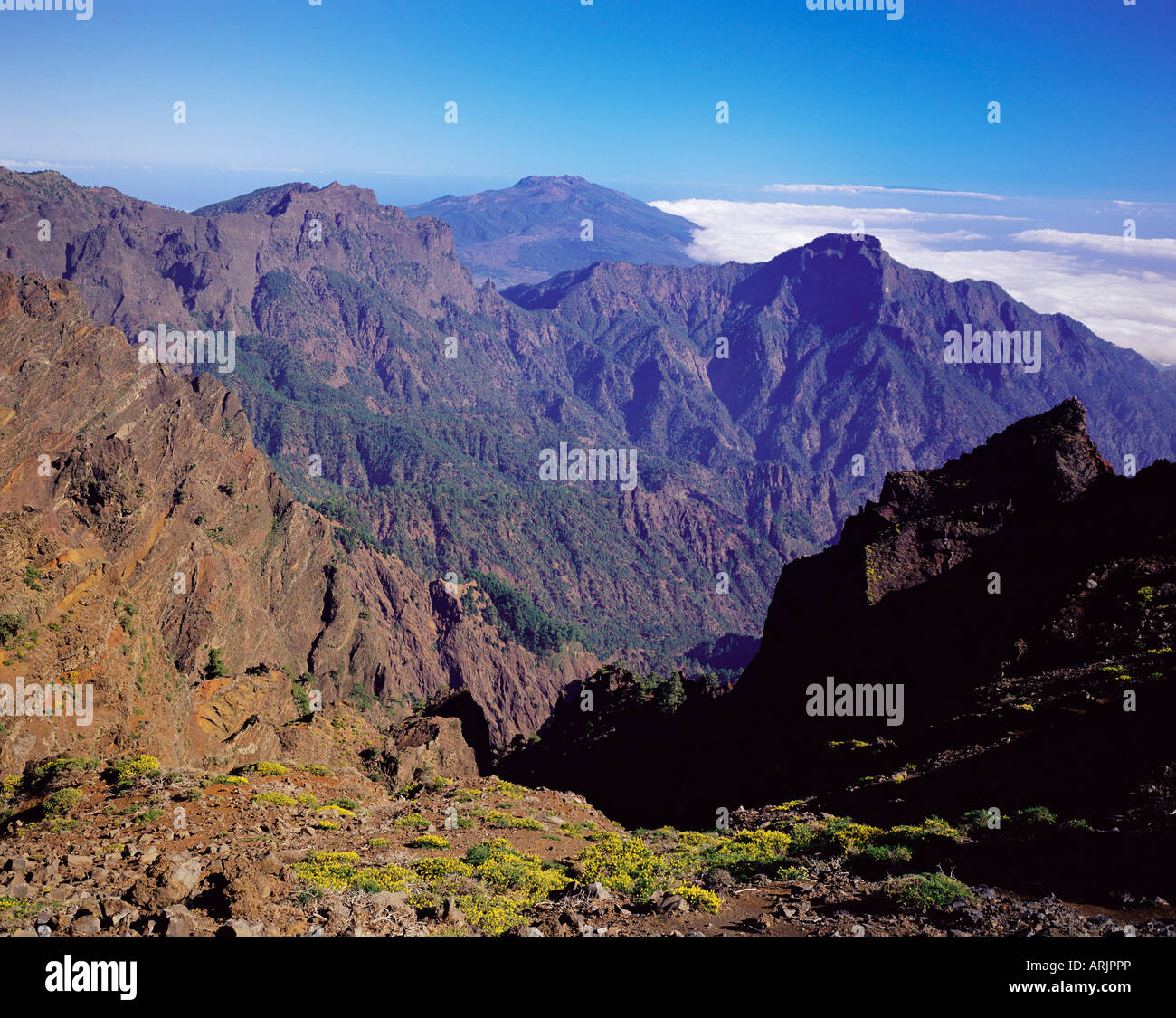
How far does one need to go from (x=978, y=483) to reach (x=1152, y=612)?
1649 centimetres

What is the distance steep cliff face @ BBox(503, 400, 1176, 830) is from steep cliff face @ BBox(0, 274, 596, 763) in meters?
28.6

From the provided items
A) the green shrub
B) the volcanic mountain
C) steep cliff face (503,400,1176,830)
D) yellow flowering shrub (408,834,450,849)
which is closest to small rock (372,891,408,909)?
yellow flowering shrub (408,834,450,849)

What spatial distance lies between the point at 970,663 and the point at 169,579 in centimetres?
6723

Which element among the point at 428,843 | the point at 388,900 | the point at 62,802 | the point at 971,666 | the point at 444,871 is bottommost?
the point at 428,843

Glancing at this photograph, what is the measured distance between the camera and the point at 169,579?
72.9 meters

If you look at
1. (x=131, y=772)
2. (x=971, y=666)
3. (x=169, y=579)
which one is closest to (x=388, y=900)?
(x=131, y=772)

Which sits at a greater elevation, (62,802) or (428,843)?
(62,802)

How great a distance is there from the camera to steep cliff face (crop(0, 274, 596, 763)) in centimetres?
3719

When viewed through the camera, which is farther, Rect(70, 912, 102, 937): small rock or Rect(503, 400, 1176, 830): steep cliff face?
Rect(503, 400, 1176, 830): steep cliff face

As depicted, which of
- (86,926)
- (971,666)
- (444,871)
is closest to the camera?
(86,926)

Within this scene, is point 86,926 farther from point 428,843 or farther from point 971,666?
point 971,666

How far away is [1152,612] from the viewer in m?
33.7

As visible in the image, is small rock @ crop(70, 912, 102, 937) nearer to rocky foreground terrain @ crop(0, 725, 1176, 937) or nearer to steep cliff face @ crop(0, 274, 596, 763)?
rocky foreground terrain @ crop(0, 725, 1176, 937)
